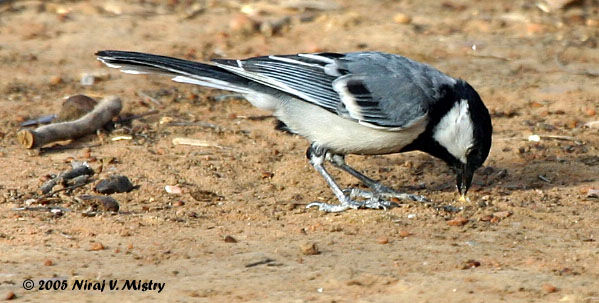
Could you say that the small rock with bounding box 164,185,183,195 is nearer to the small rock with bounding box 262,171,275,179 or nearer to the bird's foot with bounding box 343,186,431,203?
the small rock with bounding box 262,171,275,179

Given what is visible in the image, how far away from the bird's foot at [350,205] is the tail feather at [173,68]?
3.61 feet

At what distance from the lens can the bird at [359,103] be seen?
6.93 metres

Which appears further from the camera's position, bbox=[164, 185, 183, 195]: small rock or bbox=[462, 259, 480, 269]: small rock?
bbox=[164, 185, 183, 195]: small rock

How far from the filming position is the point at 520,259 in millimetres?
5859

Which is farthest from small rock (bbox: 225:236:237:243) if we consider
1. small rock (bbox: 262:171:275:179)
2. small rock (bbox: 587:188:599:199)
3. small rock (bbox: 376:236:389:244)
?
small rock (bbox: 587:188:599:199)

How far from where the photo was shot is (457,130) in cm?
695

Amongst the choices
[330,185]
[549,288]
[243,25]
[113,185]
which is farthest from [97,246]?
[243,25]

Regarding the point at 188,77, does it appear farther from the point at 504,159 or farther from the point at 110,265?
the point at 504,159

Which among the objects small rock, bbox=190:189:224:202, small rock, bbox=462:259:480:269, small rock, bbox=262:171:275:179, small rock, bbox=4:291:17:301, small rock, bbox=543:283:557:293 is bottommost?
small rock, bbox=262:171:275:179

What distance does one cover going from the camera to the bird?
693 cm

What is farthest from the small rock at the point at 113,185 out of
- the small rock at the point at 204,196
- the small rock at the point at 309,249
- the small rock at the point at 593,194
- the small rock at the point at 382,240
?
the small rock at the point at 593,194

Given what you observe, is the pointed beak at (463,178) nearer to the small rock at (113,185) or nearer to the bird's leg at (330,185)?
the bird's leg at (330,185)

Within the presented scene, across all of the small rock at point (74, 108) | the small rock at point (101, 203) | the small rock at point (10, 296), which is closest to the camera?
the small rock at point (10, 296)

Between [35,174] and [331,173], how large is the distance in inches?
92.6
